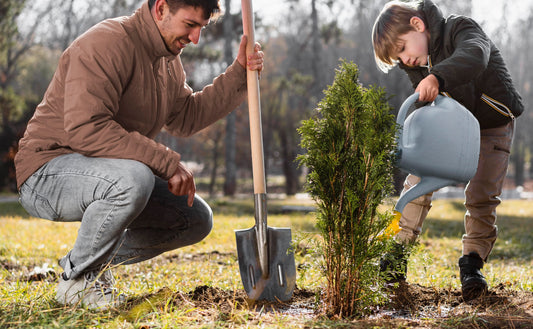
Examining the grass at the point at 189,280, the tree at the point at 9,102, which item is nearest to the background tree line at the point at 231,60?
the tree at the point at 9,102

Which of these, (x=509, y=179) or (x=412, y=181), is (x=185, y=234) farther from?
(x=509, y=179)

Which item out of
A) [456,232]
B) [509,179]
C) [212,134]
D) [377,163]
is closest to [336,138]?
[377,163]

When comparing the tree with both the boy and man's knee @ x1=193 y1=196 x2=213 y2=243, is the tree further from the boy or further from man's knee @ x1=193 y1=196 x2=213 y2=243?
the boy

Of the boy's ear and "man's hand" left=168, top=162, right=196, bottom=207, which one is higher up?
the boy's ear

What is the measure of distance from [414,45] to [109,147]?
1.91 m

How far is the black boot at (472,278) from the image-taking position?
9.20 feet

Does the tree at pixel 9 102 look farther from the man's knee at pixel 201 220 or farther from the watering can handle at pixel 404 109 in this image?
the watering can handle at pixel 404 109

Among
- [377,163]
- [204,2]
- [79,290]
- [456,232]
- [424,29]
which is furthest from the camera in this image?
[456,232]

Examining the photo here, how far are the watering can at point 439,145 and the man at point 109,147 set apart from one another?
3.76 feet

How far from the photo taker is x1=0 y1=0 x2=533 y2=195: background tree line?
16141 millimetres

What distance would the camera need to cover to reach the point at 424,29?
2.94 metres

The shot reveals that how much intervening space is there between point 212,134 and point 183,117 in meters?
21.3

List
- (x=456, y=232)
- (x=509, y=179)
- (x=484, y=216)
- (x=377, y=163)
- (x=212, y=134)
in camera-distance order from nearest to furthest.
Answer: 1. (x=377, y=163)
2. (x=484, y=216)
3. (x=456, y=232)
4. (x=212, y=134)
5. (x=509, y=179)

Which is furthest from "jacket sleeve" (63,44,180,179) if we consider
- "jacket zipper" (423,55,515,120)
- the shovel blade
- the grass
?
"jacket zipper" (423,55,515,120)
